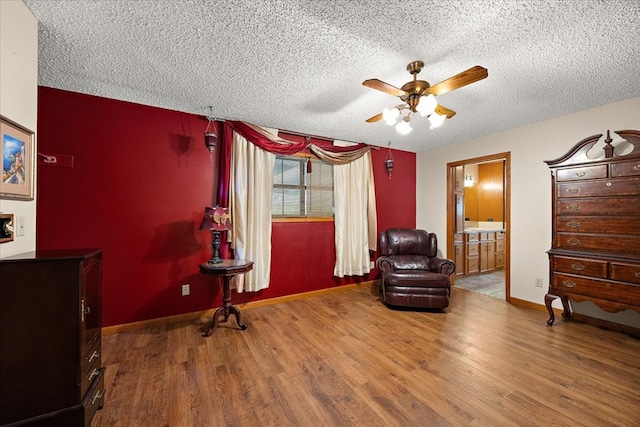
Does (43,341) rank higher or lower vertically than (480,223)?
lower

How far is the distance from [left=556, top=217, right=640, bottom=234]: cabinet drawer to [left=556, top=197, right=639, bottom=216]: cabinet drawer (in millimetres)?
49

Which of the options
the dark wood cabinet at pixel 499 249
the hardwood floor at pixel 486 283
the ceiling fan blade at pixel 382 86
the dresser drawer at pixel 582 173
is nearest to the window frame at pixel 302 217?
the ceiling fan blade at pixel 382 86

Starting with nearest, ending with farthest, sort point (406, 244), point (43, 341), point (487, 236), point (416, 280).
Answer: point (43, 341) → point (416, 280) → point (406, 244) → point (487, 236)

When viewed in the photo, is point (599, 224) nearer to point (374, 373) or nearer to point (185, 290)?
point (374, 373)

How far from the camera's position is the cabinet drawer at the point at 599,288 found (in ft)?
7.77

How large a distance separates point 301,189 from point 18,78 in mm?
2867

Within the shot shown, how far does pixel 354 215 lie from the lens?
13.8 ft

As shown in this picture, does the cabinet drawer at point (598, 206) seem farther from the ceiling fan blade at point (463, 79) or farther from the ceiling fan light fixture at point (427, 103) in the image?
the ceiling fan light fixture at point (427, 103)

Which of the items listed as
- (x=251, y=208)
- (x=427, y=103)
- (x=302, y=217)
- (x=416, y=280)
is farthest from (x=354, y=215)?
(x=427, y=103)

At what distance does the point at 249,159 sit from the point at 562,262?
150 inches

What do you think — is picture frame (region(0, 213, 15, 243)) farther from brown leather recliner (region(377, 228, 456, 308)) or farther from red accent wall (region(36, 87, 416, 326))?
brown leather recliner (region(377, 228, 456, 308))

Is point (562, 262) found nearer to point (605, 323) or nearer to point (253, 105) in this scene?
point (605, 323)

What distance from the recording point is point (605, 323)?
112 inches

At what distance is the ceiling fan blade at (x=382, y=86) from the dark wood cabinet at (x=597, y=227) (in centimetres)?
227
